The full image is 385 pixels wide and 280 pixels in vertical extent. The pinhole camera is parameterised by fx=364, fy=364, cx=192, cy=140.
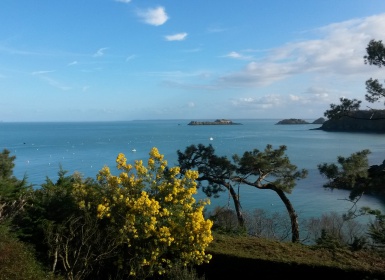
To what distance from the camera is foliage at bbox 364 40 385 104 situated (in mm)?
11203

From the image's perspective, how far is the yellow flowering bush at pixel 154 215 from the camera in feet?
23.8

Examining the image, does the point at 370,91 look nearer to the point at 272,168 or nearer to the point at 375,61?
the point at 375,61

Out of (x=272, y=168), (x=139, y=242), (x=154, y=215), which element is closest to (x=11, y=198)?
(x=139, y=242)

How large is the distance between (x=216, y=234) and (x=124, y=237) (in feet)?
12.0

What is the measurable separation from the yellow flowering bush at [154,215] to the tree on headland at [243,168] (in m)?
8.31

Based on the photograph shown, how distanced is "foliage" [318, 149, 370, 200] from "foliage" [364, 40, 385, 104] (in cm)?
212

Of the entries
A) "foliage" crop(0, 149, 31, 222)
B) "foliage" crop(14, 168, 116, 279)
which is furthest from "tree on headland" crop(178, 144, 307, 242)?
"foliage" crop(14, 168, 116, 279)

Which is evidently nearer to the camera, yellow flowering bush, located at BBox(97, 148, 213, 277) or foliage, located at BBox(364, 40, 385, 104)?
yellow flowering bush, located at BBox(97, 148, 213, 277)

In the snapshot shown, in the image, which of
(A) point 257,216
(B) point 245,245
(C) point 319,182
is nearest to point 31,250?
(B) point 245,245

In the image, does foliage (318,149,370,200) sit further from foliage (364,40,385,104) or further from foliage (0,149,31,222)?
foliage (0,149,31,222)

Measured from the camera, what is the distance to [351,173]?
12148mm

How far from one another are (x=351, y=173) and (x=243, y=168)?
5262 mm

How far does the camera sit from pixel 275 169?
16.5 metres

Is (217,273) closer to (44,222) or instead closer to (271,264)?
(271,264)
